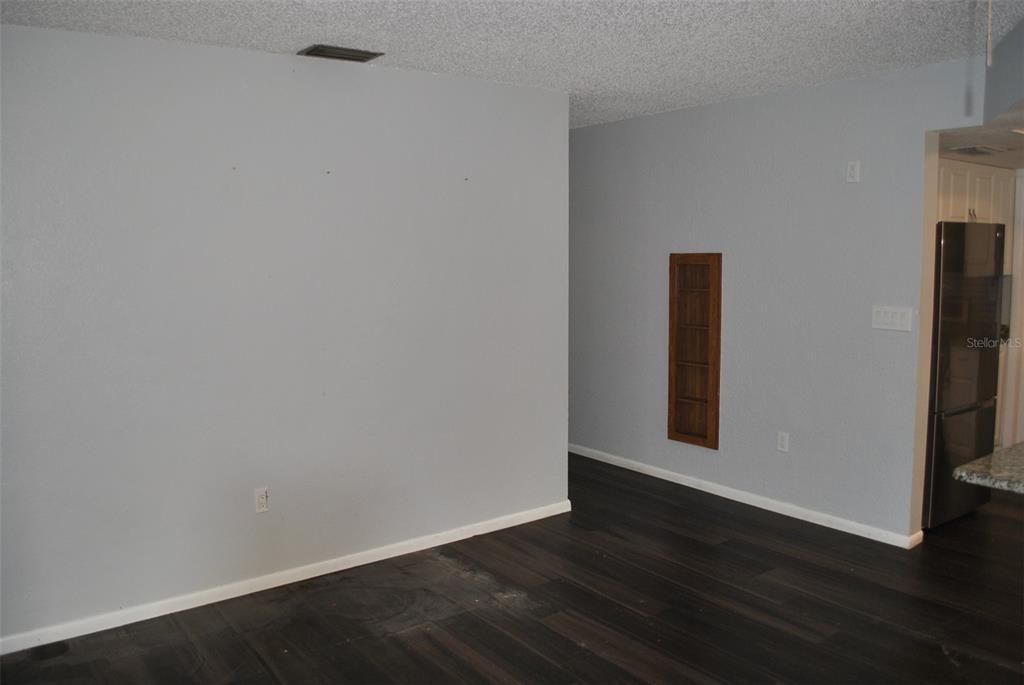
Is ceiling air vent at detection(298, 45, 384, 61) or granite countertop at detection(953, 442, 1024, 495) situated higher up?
ceiling air vent at detection(298, 45, 384, 61)

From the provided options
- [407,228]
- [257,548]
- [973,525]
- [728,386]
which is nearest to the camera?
[257,548]

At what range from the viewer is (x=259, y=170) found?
348 cm

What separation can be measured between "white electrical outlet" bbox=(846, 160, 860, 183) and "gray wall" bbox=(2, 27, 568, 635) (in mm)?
1459

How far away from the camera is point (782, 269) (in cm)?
448

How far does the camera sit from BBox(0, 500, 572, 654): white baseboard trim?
3.12m

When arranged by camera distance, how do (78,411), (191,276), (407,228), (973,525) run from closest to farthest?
1. (78,411)
2. (191,276)
3. (407,228)
4. (973,525)

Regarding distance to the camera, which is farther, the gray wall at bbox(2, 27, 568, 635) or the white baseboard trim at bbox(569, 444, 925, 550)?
the white baseboard trim at bbox(569, 444, 925, 550)

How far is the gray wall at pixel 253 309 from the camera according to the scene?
10.1ft

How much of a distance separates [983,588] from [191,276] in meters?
3.61

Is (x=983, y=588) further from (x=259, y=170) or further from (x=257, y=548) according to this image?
(x=259, y=170)

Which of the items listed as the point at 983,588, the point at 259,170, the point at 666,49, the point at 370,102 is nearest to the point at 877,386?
the point at 983,588

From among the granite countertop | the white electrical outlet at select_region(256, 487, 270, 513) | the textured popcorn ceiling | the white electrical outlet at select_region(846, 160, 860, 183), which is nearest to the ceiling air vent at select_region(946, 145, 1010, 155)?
the white electrical outlet at select_region(846, 160, 860, 183)

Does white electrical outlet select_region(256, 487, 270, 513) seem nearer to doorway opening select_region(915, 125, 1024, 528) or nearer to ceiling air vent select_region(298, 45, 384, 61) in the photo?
ceiling air vent select_region(298, 45, 384, 61)

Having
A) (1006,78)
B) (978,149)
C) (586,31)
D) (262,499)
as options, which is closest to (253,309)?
(262,499)
